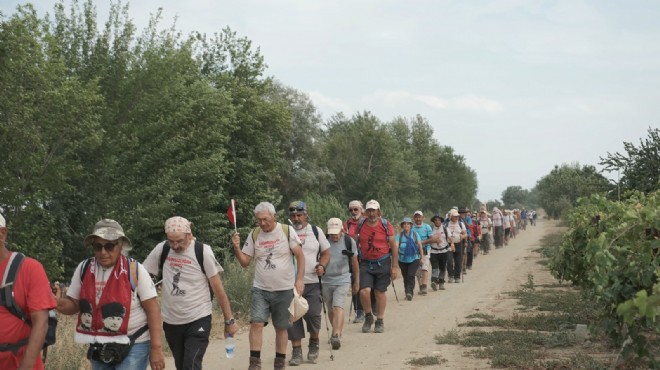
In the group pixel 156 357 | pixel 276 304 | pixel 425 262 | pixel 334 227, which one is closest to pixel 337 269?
pixel 334 227

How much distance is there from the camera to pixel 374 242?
38.2ft

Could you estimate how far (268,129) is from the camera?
31844mm

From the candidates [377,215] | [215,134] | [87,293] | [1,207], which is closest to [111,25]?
[215,134]

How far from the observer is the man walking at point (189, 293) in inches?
259

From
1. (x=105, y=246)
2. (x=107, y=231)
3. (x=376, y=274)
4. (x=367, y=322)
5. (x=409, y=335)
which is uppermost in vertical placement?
(x=107, y=231)

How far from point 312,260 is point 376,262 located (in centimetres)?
229

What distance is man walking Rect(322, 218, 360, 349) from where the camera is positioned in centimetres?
1031

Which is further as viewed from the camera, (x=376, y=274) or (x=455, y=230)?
(x=455, y=230)

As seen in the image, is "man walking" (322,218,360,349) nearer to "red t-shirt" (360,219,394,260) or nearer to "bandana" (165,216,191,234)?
"red t-shirt" (360,219,394,260)

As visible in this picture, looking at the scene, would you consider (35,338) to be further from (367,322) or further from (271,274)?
(367,322)

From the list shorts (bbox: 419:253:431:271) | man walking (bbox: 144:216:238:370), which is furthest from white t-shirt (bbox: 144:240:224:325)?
shorts (bbox: 419:253:431:271)

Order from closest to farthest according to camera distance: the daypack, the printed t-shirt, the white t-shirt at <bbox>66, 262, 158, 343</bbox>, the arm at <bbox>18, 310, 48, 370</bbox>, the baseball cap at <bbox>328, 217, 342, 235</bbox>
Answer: the arm at <bbox>18, 310, 48, 370</bbox> < the white t-shirt at <bbox>66, 262, 158, 343</bbox> < the printed t-shirt < the baseball cap at <bbox>328, 217, 342, 235</bbox> < the daypack

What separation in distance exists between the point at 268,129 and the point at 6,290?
27.6 meters

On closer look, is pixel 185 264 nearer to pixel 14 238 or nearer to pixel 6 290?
pixel 6 290
